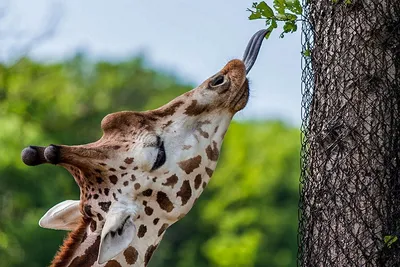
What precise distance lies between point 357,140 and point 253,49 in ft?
3.12

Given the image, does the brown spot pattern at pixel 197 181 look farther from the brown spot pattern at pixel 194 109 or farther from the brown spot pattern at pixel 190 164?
the brown spot pattern at pixel 194 109

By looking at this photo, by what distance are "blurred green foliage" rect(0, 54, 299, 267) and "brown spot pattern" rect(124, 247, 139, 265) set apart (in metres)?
19.3

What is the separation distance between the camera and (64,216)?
20.7 ft

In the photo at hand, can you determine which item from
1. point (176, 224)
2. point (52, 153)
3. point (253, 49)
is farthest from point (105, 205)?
point (176, 224)

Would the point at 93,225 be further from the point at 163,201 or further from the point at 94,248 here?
the point at 163,201

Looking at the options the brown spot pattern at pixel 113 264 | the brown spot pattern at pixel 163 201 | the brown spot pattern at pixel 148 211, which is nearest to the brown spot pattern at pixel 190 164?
the brown spot pattern at pixel 163 201

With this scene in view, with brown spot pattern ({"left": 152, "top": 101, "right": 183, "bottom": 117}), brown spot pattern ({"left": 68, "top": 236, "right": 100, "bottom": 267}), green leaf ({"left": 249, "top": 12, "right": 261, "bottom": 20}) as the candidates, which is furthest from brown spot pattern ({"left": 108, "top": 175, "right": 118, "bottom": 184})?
green leaf ({"left": 249, "top": 12, "right": 261, "bottom": 20})

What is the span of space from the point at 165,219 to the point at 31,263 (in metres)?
26.2

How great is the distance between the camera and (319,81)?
5.69 metres

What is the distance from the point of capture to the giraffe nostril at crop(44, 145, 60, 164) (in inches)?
216

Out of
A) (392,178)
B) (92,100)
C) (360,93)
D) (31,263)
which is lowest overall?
(31,263)

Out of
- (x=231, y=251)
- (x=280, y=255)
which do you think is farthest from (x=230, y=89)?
(x=280, y=255)

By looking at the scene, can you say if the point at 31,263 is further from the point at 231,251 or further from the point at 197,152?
the point at 197,152

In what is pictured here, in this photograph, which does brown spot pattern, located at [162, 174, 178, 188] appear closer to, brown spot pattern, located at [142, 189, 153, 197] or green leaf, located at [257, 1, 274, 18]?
brown spot pattern, located at [142, 189, 153, 197]
